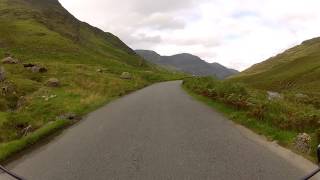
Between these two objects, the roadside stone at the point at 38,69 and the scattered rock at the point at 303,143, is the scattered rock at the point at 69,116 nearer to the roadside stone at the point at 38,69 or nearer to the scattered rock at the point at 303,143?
the scattered rock at the point at 303,143

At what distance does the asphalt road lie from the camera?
13.9 metres

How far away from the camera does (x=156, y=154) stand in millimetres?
16594

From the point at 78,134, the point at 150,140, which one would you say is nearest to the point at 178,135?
the point at 150,140

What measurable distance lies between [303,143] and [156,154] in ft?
16.8

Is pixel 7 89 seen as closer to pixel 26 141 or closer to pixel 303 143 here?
pixel 26 141

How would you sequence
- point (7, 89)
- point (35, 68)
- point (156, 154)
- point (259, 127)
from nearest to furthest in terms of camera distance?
point (156, 154) < point (259, 127) < point (7, 89) < point (35, 68)

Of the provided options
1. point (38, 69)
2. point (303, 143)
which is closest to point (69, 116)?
point (303, 143)

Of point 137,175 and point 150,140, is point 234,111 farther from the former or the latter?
point 137,175

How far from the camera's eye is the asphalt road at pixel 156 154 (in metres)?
13.9

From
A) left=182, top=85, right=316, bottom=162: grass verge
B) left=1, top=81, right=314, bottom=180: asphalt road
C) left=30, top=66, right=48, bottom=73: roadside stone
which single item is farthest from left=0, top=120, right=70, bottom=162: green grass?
left=30, top=66, right=48, bottom=73: roadside stone

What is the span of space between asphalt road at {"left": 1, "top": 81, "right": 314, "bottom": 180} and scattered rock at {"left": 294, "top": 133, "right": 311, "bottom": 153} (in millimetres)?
975

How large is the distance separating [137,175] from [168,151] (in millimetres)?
3351

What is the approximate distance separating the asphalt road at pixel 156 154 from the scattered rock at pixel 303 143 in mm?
975

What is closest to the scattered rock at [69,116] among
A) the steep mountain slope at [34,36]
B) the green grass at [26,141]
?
the green grass at [26,141]
